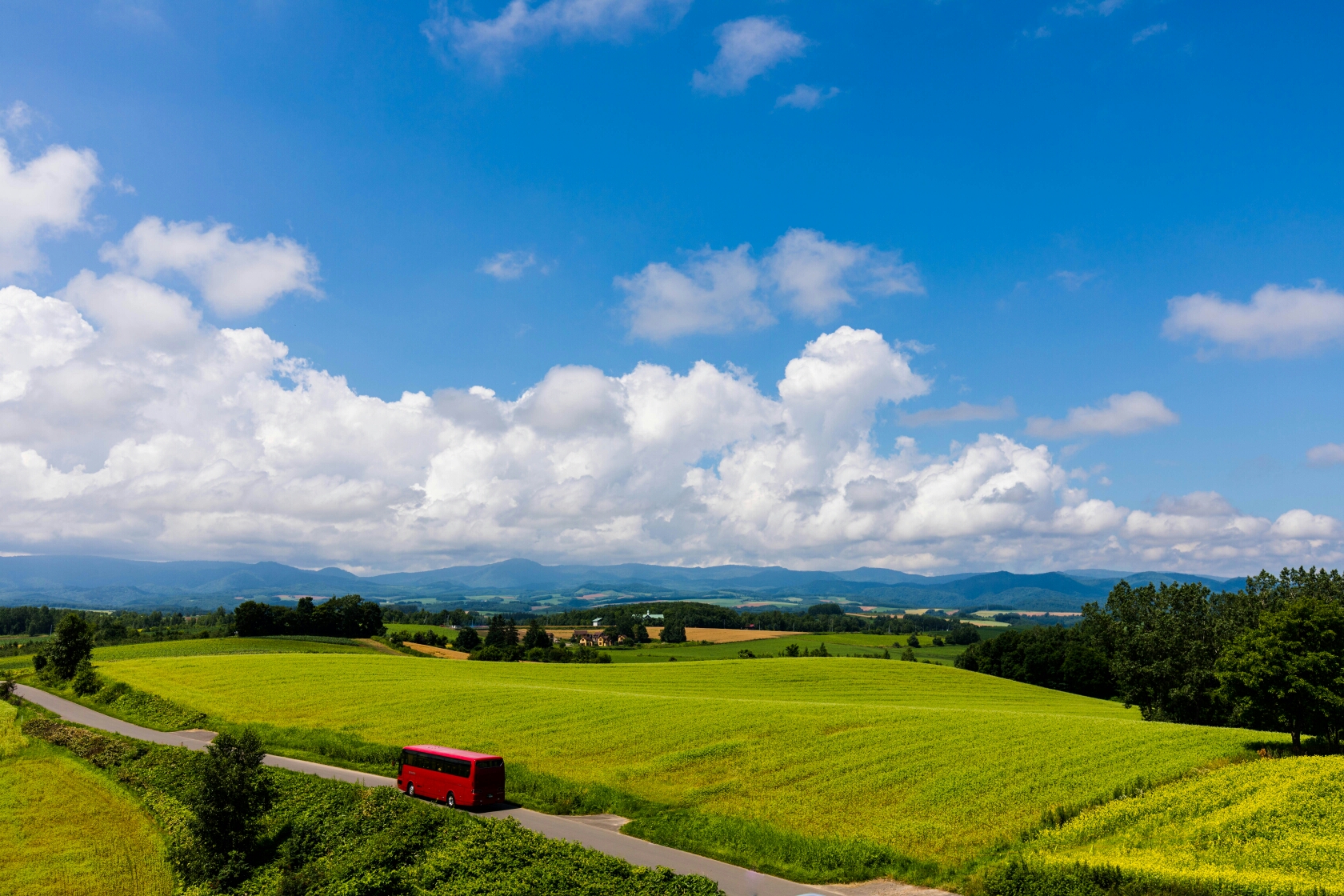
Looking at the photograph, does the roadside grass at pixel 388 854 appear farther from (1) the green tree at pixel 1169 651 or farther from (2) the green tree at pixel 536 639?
(2) the green tree at pixel 536 639

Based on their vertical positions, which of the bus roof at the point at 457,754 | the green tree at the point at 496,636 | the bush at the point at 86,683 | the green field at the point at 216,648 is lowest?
the green tree at the point at 496,636

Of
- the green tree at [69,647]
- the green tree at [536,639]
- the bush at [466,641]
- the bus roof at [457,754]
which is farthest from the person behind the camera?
the bush at [466,641]

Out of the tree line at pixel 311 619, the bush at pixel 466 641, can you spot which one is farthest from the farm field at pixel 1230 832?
the tree line at pixel 311 619

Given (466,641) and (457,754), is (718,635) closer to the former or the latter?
(466,641)

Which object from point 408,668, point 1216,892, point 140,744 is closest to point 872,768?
point 1216,892

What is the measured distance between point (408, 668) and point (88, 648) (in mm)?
39738

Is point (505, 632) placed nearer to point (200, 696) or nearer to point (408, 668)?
point (408, 668)

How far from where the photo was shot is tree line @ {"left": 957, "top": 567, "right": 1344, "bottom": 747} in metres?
41.3

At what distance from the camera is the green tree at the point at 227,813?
30.0 metres

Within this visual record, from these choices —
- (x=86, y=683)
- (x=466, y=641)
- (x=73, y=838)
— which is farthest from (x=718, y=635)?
(x=73, y=838)

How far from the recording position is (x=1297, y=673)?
4078 cm

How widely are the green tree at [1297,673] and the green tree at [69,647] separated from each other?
116m

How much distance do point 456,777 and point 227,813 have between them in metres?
9.24

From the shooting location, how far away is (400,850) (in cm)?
2833
